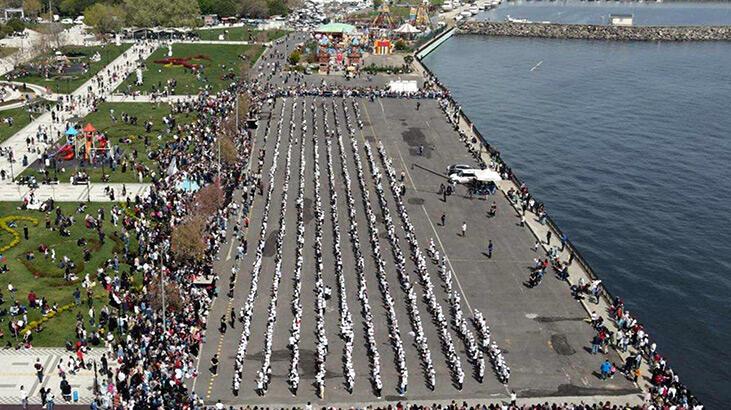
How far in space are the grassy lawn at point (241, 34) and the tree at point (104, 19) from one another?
16020mm

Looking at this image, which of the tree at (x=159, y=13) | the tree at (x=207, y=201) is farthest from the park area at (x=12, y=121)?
the tree at (x=159, y=13)

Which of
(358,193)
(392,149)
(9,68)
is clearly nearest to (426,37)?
(9,68)

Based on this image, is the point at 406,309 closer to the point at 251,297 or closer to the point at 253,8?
the point at 251,297

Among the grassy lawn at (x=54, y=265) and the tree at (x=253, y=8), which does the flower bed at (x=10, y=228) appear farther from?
the tree at (x=253, y=8)

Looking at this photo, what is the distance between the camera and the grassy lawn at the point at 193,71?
115188mm

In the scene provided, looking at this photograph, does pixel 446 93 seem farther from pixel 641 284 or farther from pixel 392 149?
pixel 641 284

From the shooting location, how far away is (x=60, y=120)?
3713 inches

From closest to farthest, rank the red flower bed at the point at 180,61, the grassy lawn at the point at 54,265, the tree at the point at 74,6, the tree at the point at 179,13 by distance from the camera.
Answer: the grassy lawn at the point at 54,265 < the red flower bed at the point at 180,61 < the tree at the point at 179,13 < the tree at the point at 74,6

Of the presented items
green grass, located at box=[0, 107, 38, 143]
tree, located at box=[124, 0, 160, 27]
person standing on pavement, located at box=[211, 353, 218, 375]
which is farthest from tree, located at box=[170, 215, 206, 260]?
tree, located at box=[124, 0, 160, 27]

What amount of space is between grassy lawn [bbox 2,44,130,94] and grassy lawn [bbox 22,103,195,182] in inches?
592

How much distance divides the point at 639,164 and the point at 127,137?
55782 millimetres

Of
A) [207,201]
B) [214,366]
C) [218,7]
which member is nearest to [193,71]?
[218,7]

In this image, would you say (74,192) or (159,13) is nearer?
(74,192)

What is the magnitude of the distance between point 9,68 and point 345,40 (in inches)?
2346
